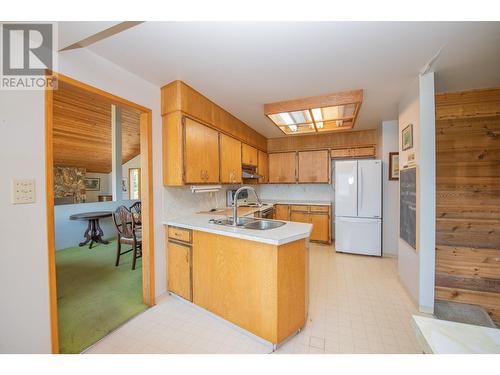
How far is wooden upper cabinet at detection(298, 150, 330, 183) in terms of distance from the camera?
4.48 m

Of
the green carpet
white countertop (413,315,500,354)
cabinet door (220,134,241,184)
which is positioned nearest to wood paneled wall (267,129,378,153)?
cabinet door (220,134,241,184)

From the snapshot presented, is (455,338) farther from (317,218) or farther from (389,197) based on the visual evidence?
(317,218)

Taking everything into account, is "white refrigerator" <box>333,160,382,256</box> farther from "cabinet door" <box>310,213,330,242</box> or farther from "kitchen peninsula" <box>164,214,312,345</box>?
"kitchen peninsula" <box>164,214,312,345</box>

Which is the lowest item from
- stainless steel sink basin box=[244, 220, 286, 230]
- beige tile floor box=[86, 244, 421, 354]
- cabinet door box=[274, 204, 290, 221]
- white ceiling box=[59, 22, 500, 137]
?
beige tile floor box=[86, 244, 421, 354]

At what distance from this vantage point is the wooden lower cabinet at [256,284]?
1571mm

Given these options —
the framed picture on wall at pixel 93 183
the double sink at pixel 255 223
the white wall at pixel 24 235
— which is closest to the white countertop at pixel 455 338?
the double sink at pixel 255 223

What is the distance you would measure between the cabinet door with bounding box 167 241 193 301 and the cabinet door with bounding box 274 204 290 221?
2.76m

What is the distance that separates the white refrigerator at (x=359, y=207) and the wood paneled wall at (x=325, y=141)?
2.39 feet

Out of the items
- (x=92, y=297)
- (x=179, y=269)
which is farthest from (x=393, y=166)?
(x=92, y=297)

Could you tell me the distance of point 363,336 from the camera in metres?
1.71

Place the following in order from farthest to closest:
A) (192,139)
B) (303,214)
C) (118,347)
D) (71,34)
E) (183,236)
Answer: (303,214)
(192,139)
(183,236)
(118,347)
(71,34)
